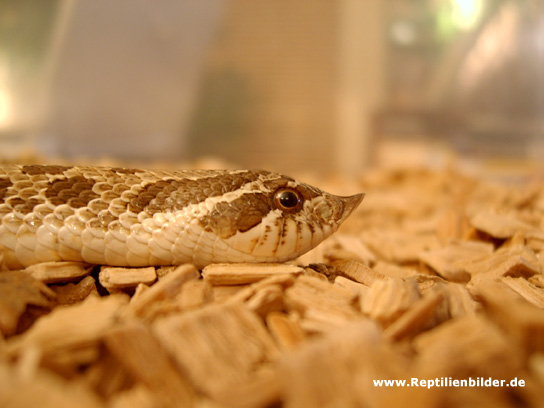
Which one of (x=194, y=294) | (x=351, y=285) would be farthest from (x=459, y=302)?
(x=194, y=294)

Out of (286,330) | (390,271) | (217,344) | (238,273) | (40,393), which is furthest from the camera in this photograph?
(390,271)

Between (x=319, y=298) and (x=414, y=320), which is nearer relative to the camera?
(x=414, y=320)

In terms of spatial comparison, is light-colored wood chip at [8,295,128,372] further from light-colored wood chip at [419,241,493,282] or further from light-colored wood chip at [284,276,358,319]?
light-colored wood chip at [419,241,493,282]

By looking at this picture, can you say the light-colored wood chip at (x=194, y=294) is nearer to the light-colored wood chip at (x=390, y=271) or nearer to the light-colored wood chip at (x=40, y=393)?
the light-colored wood chip at (x=40, y=393)

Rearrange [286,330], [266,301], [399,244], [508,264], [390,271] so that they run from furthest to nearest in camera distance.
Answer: [399,244]
[390,271]
[508,264]
[266,301]
[286,330]

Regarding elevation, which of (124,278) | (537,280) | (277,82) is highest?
(277,82)

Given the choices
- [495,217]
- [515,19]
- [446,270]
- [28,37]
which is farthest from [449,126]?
[28,37]

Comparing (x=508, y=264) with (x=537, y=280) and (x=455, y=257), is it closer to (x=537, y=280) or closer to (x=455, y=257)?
(x=537, y=280)
